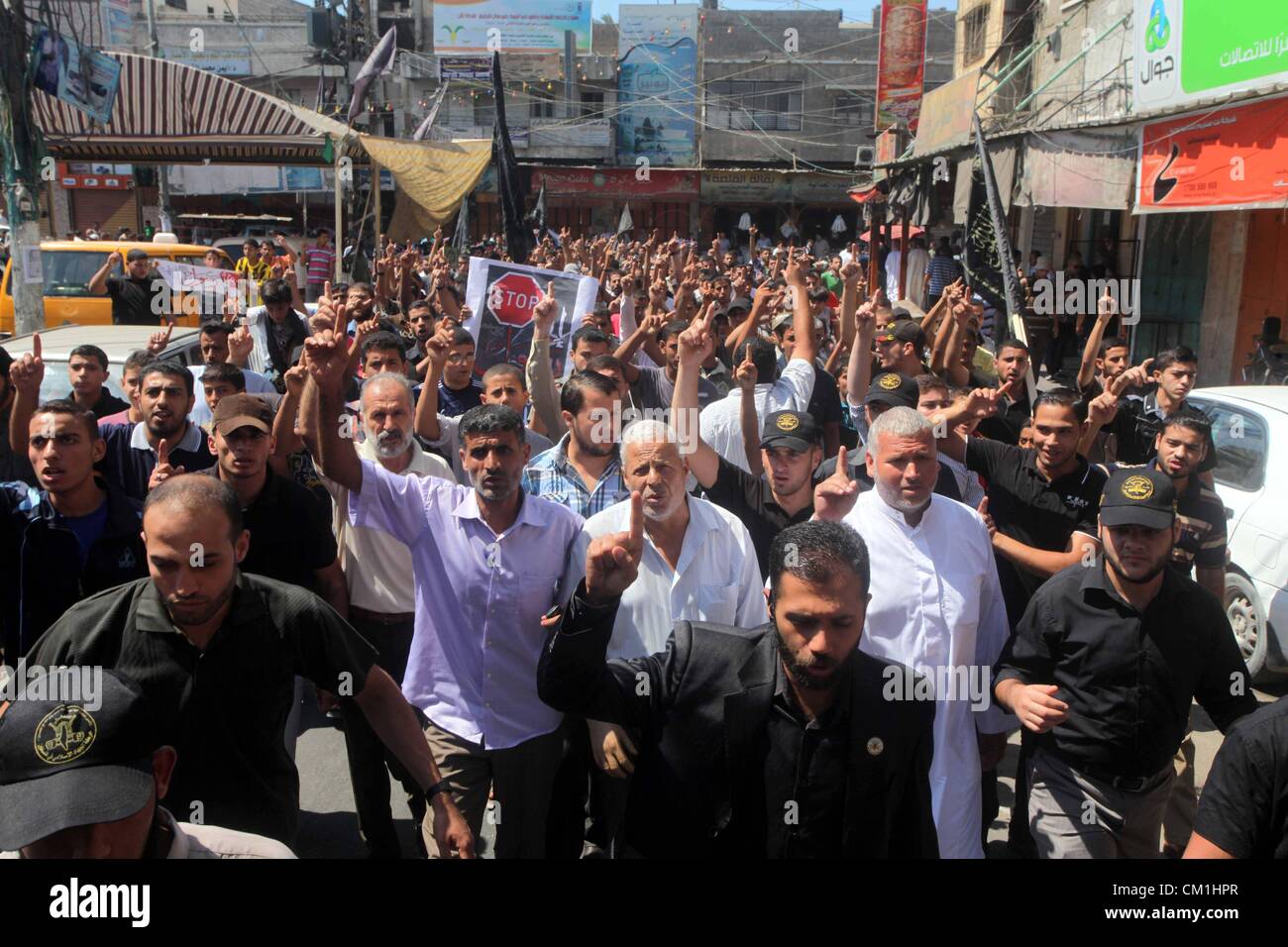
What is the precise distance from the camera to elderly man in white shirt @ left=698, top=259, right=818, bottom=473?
5133 mm

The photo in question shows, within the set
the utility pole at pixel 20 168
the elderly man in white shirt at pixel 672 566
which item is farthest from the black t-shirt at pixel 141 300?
the elderly man in white shirt at pixel 672 566

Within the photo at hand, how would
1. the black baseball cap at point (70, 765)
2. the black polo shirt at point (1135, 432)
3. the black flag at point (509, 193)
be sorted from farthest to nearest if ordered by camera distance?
the black flag at point (509, 193), the black polo shirt at point (1135, 432), the black baseball cap at point (70, 765)

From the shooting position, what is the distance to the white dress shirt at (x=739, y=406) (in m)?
5.12

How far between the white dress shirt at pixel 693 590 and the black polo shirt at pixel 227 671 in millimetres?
904

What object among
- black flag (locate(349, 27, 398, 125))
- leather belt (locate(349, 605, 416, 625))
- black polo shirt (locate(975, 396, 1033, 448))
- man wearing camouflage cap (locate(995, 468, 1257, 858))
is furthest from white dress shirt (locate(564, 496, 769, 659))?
black flag (locate(349, 27, 398, 125))

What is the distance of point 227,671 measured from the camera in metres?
2.73

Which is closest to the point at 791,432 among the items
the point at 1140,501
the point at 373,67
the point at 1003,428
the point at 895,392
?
the point at 895,392

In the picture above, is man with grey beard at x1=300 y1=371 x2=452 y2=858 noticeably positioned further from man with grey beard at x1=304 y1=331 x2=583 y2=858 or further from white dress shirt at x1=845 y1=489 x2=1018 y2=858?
white dress shirt at x1=845 y1=489 x2=1018 y2=858

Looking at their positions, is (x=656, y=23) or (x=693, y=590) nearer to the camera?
(x=693, y=590)

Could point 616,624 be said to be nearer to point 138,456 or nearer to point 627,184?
point 138,456

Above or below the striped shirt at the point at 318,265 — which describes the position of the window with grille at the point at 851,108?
above

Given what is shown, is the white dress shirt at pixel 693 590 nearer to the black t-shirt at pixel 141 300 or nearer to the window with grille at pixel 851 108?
the black t-shirt at pixel 141 300

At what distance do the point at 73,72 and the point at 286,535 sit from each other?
10031 mm

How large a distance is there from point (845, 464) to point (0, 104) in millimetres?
10608
